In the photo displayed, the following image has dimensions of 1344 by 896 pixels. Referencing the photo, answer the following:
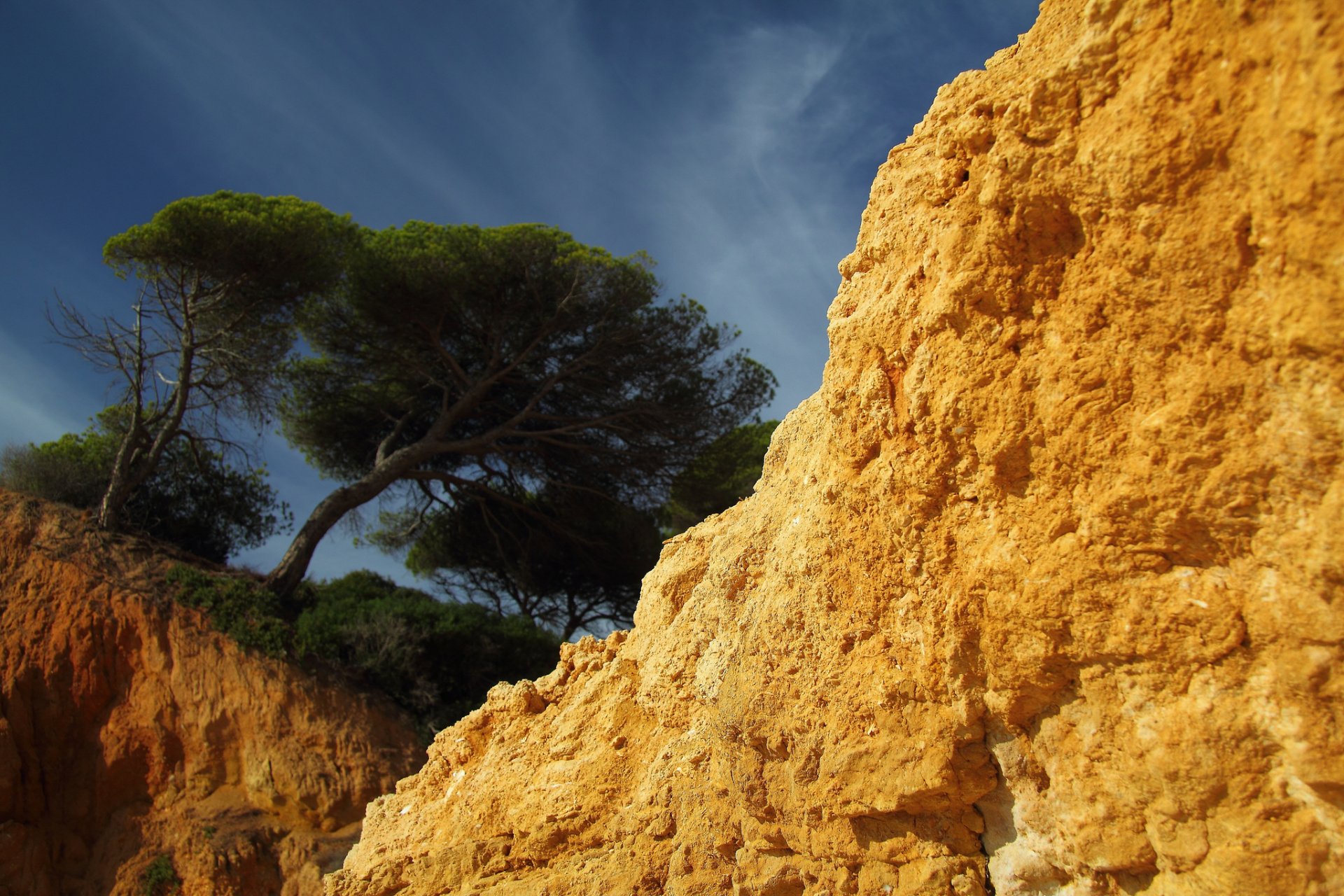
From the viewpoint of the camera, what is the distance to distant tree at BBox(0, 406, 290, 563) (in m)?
14.8

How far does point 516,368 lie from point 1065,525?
14523 millimetres

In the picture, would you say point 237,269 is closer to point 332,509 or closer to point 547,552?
point 332,509

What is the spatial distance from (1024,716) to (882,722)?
43cm

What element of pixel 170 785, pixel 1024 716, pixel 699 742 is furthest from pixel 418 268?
pixel 1024 716

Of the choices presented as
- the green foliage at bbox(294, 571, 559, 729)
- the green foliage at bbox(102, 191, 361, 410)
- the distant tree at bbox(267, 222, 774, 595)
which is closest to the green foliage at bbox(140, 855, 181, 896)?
the green foliage at bbox(294, 571, 559, 729)

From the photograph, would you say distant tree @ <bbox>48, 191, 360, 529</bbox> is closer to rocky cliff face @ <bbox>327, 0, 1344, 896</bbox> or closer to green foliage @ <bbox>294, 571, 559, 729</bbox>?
green foliage @ <bbox>294, 571, 559, 729</bbox>

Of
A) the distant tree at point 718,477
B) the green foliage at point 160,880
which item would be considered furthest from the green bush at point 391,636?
the distant tree at point 718,477

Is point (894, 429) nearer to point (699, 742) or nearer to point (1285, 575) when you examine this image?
point (1285, 575)

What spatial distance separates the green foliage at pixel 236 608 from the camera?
12.5m

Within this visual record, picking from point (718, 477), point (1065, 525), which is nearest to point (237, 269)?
point (718, 477)

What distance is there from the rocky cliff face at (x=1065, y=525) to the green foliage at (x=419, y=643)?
409 inches

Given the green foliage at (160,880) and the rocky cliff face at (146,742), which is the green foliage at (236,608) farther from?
the green foliage at (160,880)

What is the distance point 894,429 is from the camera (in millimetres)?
2908

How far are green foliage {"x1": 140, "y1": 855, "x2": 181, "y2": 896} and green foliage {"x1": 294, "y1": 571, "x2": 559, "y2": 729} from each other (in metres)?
3.10
